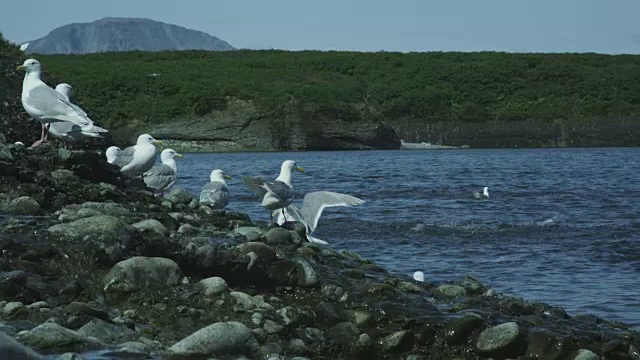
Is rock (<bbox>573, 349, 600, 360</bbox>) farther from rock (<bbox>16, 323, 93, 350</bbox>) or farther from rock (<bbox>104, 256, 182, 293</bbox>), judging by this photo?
rock (<bbox>16, 323, 93, 350</bbox>)

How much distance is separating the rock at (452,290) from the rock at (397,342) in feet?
6.44

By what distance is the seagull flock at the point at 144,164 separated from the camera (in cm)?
1259

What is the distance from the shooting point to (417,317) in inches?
313

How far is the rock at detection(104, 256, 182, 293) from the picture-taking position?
7711 mm

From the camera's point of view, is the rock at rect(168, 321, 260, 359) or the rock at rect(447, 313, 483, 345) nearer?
the rock at rect(168, 321, 260, 359)

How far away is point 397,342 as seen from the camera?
24.3 feet

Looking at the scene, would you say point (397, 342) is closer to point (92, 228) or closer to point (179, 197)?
point (92, 228)

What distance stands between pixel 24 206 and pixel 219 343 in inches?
154

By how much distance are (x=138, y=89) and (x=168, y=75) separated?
16.6 feet

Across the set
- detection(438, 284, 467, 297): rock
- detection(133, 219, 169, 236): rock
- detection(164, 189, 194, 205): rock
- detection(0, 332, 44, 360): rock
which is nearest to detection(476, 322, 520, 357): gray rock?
detection(438, 284, 467, 297): rock

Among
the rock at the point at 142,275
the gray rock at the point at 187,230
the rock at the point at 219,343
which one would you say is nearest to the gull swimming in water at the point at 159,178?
the gray rock at the point at 187,230

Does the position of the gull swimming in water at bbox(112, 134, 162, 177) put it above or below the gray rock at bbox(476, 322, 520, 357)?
above

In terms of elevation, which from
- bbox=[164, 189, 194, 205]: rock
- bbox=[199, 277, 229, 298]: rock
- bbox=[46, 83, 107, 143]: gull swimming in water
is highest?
bbox=[46, 83, 107, 143]: gull swimming in water

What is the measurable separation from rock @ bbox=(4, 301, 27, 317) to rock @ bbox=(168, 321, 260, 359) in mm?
1122
